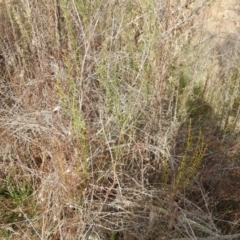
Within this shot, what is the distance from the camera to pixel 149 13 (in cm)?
162

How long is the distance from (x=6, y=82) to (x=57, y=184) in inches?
29.1

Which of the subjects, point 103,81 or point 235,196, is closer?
point 103,81

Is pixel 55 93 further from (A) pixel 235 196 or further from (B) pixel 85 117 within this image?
(A) pixel 235 196

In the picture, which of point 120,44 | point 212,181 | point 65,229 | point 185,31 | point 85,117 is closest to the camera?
point 65,229

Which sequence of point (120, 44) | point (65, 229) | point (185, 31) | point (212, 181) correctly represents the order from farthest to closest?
point (185, 31) < point (120, 44) < point (212, 181) < point (65, 229)

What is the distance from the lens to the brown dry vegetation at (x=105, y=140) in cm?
164

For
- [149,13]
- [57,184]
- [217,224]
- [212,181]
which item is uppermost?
[149,13]

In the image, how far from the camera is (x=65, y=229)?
1.60 metres

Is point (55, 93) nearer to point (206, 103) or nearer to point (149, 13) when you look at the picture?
point (149, 13)

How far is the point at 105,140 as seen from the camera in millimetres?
1713

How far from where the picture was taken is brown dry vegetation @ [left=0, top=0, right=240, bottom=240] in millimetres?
1638

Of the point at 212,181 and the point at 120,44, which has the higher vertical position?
the point at 120,44

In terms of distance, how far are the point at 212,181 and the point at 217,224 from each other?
200mm

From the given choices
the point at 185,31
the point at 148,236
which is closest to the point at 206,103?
the point at 185,31
